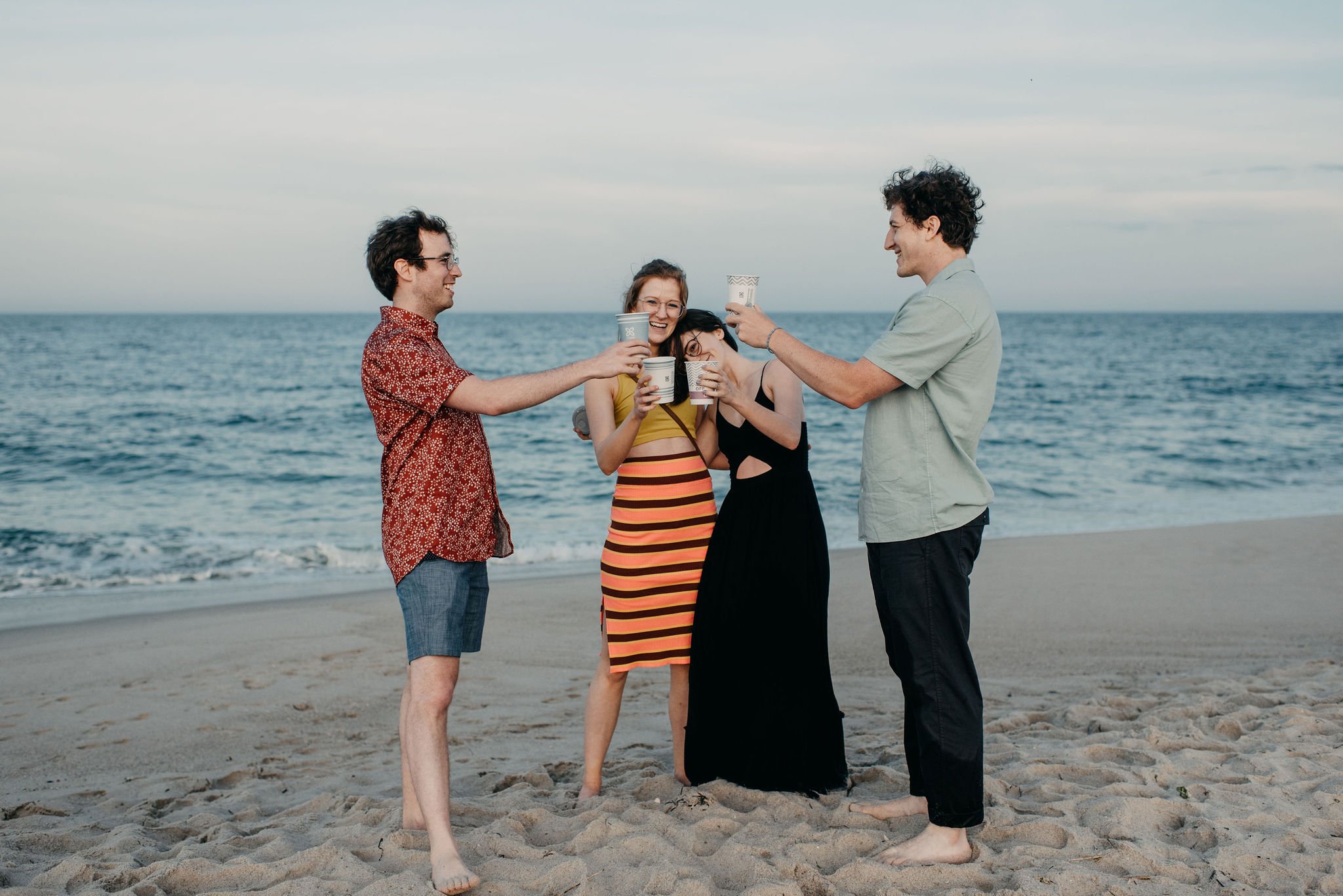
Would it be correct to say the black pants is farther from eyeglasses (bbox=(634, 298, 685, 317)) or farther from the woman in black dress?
eyeglasses (bbox=(634, 298, 685, 317))

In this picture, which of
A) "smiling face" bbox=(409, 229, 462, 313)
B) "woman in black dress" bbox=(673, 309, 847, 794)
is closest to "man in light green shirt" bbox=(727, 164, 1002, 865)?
"woman in black dress" bbox=(673, 309, 847, 794)

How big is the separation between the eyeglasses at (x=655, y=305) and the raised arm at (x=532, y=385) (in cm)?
64

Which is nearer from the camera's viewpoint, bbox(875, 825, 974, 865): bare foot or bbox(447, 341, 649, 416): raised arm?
bbox(447, 341, 649, 416): raised arm

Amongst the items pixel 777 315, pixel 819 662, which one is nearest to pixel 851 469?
pixel 819 662

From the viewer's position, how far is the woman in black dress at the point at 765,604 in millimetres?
3539

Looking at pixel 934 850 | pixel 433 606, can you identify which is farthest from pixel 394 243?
pixel 934 850

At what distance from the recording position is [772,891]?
2.76 metres

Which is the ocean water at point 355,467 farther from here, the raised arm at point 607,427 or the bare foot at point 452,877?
the bare foot at point 452,877

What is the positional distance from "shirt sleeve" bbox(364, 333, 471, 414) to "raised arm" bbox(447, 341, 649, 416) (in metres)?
0.04

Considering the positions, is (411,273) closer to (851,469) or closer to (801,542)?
(801,542)

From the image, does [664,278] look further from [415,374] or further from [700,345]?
[415,374]

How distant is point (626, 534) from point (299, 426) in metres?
17.6

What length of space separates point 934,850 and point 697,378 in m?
1.63

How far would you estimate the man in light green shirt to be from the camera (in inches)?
112
